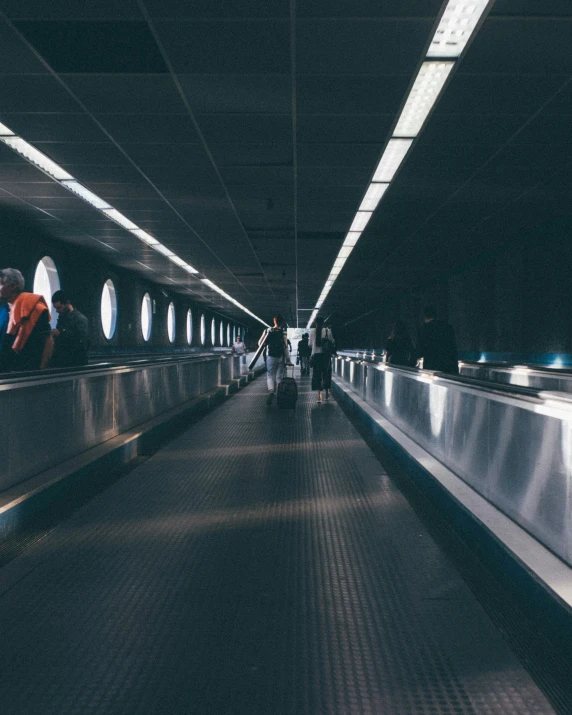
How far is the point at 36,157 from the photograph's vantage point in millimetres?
11078

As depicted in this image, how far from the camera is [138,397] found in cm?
971

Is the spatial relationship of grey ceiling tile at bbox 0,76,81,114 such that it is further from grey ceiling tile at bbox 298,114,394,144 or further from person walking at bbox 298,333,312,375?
person walking at bbox 298,333,312,375

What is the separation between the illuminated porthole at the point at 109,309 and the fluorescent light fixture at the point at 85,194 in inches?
420

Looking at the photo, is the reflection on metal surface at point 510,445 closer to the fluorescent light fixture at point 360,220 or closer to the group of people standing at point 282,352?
the group of people standing at point 282,352

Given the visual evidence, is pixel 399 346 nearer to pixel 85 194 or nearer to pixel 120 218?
pixel 85 194

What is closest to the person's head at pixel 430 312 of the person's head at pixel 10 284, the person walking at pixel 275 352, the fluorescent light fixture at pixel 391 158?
the fluorescent light fixture at pixel 391 158

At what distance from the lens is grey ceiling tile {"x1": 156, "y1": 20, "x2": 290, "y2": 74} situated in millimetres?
6378

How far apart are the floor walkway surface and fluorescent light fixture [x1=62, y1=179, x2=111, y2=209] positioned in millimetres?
8329

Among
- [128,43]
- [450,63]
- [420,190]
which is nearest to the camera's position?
[128,43]

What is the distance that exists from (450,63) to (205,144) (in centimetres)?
377

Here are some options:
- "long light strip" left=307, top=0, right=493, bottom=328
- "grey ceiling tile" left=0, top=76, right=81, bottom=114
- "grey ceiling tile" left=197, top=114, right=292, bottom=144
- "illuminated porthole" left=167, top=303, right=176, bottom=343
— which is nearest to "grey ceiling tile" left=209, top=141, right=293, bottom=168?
"grey ceiling tile" left=197, top=114, right=292, bottom=144

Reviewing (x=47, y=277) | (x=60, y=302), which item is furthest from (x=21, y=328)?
(x=47, y=277)

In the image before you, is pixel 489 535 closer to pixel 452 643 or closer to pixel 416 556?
pixel 416 556

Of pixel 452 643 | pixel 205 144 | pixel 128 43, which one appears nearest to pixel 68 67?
pixel 128 43
